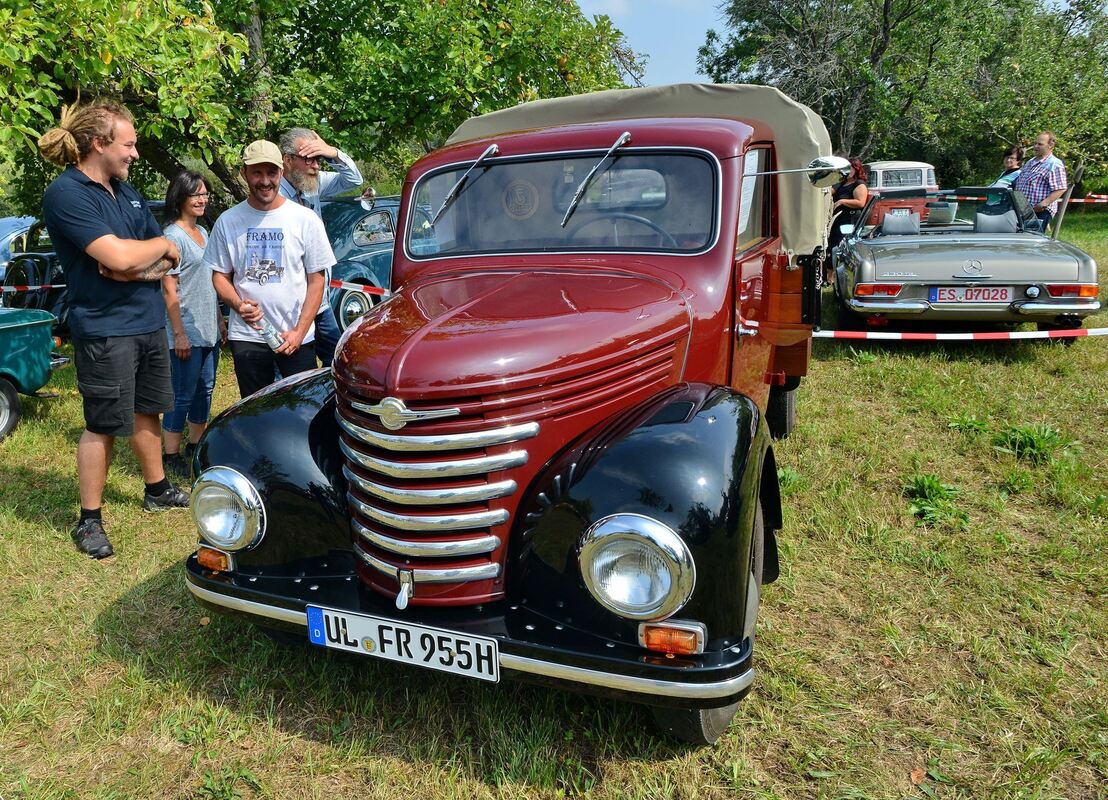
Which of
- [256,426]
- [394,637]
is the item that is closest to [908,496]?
[394,637]

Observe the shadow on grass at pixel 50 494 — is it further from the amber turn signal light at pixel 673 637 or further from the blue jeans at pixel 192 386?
the amber turn signal light at pixel 673 637

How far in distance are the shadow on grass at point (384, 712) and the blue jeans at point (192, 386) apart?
1.95 metres

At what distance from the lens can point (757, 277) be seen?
368cm

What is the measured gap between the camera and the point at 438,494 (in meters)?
2.43

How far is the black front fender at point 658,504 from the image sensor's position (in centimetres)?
220

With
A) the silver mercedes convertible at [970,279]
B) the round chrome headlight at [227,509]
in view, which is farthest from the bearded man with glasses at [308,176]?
the silver mercedes convertible at [970,279]

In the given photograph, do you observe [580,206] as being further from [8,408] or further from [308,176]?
[8,408]

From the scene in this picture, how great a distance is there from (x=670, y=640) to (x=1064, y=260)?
5993 millimetres

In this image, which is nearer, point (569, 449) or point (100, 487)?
point (569, 449)

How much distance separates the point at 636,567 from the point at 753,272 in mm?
1875

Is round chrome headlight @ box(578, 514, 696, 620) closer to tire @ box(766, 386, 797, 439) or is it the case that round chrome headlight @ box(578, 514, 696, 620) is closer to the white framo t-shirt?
the white framo t-shirt

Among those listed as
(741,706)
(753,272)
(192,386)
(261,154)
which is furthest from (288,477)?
(192,386)

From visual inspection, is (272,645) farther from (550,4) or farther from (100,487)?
(550,4)

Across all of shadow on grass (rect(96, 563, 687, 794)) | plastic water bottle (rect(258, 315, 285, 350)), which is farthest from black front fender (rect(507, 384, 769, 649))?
plastic water bottle (rect(258, 315, 285, 350))
